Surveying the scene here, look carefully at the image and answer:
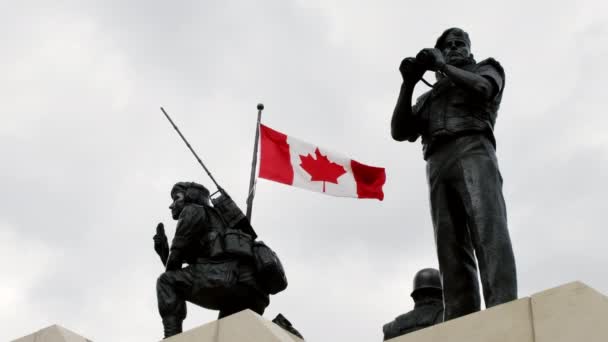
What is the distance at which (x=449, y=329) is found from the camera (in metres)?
9.06

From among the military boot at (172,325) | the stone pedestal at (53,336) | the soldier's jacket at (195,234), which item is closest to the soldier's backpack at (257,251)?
the soldier's jacket at (195,234)

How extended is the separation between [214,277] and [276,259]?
732 mm

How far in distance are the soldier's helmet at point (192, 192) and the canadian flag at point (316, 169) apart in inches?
139

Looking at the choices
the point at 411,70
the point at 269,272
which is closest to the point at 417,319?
the point at 269,272

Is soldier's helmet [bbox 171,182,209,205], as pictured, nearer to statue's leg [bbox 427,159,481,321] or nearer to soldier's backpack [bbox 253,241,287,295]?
soldier's backpack [bbox 253,241,287,295]

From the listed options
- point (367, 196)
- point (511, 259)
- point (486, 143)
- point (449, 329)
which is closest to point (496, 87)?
point (486, 143)

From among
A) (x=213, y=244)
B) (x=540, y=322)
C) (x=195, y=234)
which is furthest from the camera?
(x=195, y=234)

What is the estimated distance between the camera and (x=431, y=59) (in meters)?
10.9

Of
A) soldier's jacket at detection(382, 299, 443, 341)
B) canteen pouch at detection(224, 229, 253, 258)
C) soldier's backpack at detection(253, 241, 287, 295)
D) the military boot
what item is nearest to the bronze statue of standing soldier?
soldier's backpack at detection(253, 241, 287, 295)

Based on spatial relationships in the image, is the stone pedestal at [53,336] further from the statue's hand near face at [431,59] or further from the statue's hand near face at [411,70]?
the statue's hand near face at [431,59]

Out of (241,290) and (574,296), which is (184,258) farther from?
(574,296)

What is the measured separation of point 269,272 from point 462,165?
2413 millimetres

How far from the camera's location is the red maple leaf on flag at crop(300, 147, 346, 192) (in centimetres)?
Answer: 1655

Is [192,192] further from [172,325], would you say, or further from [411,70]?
[411,70]
